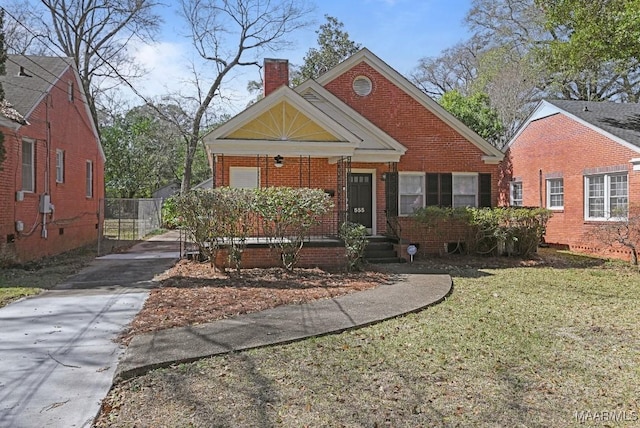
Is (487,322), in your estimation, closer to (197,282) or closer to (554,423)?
(554,423)

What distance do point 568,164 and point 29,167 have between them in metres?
17.6

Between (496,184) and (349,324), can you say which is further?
(496,184)

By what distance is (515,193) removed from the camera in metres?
20.6

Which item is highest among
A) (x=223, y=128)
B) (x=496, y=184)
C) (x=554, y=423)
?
(x=223, y=128)

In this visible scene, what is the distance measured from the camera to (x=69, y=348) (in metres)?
5.44

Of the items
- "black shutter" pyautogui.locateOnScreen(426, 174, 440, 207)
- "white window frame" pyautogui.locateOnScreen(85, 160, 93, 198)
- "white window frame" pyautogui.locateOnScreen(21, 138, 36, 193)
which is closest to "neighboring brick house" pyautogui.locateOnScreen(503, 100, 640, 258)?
"black shutter" pyautogui.locateOnScreen(426, 174, 440, 207)

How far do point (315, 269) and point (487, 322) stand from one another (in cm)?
487

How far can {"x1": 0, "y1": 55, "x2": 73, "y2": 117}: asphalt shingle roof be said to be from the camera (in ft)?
43.4

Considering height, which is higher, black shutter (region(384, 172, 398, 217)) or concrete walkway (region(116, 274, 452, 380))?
black shutter (region(384, 172, 398, 217))

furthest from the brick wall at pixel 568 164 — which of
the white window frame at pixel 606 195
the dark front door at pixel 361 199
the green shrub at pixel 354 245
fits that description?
the green shrub at pixel 354 245

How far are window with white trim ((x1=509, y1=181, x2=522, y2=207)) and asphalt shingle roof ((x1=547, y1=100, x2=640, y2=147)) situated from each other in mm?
3930

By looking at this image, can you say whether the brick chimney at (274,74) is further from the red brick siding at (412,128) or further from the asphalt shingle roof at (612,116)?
the asphalt shingle roof at (612,116)

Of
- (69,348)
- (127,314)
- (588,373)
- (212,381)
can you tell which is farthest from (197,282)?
(588,373)

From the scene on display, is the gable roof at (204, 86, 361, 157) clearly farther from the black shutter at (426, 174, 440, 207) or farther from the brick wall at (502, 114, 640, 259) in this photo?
the brick wall at (502, 114, 640, 259)
